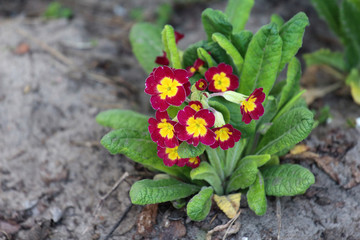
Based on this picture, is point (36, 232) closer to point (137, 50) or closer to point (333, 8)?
point (137, 50)

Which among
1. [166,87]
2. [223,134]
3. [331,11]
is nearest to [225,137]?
[223,134]

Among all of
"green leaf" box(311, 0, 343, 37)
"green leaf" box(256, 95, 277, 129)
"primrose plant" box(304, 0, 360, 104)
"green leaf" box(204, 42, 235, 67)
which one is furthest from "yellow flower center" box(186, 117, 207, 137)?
"green leaf" box(311, 0, 343, 37)

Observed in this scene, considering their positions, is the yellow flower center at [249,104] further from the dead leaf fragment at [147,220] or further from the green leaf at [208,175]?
the dead leaf fragment at [147,220]

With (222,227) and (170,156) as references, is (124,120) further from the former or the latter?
(222,227)

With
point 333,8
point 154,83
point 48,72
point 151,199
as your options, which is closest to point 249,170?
point 151,199

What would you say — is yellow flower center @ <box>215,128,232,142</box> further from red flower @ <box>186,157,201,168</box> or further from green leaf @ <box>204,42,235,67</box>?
green leaf @ <box>204,42,235,67</box>

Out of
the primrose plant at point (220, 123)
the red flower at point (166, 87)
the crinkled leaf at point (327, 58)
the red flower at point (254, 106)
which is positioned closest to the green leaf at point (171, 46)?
the primrose plant at point (220, 123)
